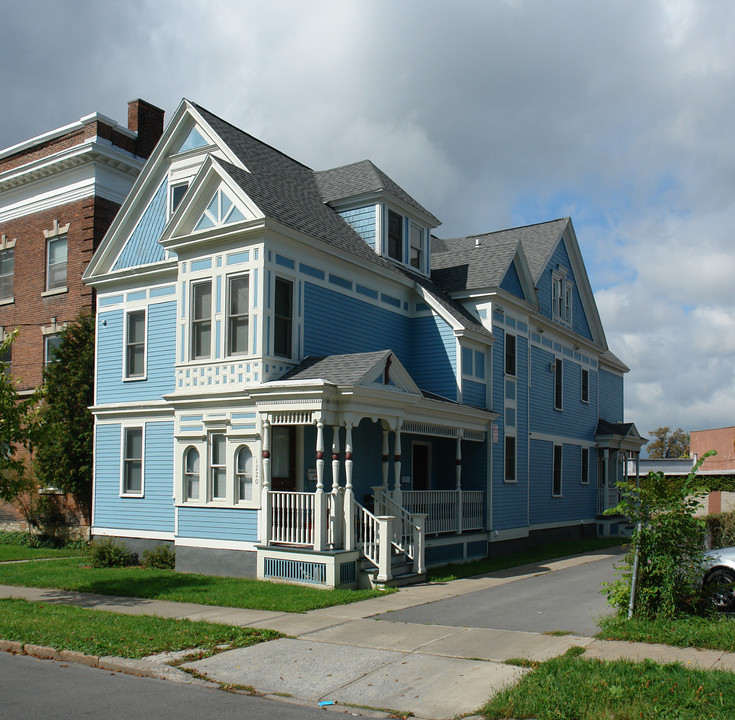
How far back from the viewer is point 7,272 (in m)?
25.9

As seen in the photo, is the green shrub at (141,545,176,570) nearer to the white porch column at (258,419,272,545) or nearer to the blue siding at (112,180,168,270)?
the white porch column at (258,419,272,545)

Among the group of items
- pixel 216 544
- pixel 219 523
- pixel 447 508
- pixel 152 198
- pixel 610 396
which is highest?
pixel 152 198

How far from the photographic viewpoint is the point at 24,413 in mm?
14375

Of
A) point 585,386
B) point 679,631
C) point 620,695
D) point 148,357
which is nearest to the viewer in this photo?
point 620,695

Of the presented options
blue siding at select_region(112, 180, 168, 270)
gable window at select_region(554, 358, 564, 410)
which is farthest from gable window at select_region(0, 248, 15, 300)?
gable window at select_region(554, 358, 564, 410)

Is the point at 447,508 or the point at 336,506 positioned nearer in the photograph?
the point at 336,506

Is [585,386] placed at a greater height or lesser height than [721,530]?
greater

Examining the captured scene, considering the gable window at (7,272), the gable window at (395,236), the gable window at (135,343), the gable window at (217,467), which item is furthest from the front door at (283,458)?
the gable window at (7,272)

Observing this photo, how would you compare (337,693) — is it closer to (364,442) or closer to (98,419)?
(364,442)

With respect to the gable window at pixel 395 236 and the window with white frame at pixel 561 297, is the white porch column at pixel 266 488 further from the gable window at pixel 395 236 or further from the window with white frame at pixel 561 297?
the window with white frame at pixel 561 297

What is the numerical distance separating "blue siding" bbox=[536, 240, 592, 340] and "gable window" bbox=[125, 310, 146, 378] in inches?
510

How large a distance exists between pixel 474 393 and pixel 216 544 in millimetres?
8060

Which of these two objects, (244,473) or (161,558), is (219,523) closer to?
(244,473)

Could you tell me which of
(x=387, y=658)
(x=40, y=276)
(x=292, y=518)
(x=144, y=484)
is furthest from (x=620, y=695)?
(x=40, y=276)
